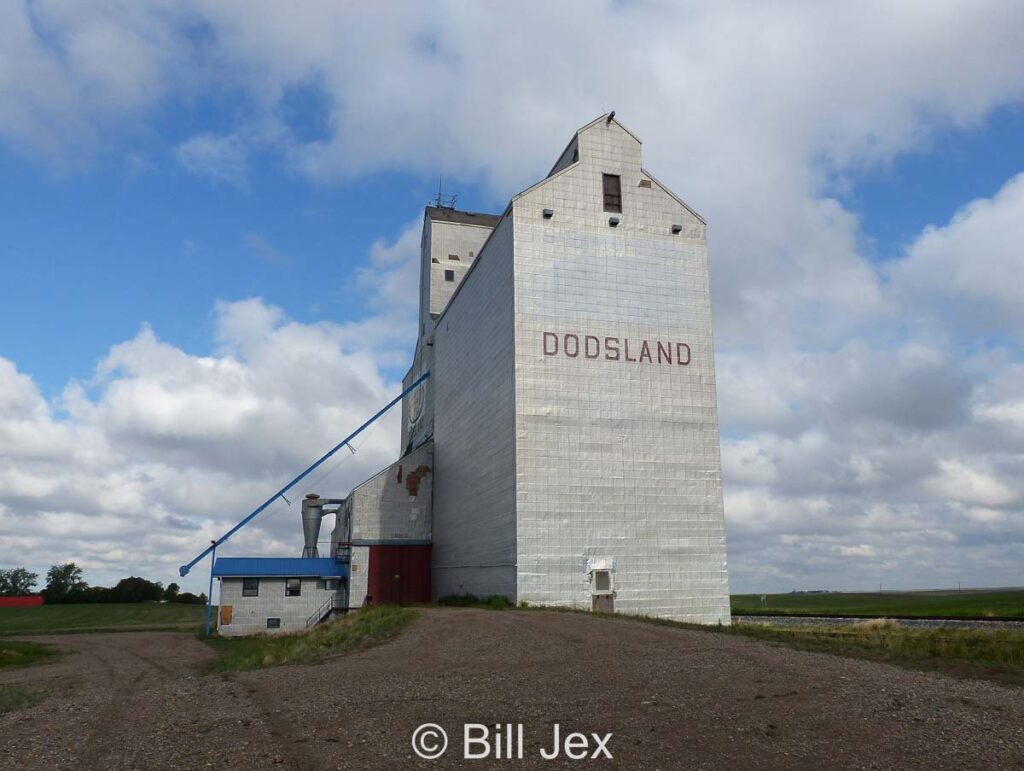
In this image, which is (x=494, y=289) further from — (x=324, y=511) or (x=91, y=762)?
(x=91, y=762)

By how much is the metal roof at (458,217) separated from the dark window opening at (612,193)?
22573 mm

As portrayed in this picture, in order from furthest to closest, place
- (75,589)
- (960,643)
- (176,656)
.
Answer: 1. (75,589)
2. (176,656)
3. (960,643)

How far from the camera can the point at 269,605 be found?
46531 mm

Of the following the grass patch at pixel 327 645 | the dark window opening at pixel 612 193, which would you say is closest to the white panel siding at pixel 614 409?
the dark window opening at pixel 612 193

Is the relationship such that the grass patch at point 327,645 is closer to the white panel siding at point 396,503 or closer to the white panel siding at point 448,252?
the white panel siding at point 396,503

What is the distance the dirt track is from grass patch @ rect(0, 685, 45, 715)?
426 millimetres

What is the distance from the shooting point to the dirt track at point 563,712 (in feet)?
31.9

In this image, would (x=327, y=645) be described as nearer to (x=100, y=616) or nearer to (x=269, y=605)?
(x=269, y=605)

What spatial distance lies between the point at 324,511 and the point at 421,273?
2084cm

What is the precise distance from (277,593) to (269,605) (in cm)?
76

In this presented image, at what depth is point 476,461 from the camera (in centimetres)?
4181

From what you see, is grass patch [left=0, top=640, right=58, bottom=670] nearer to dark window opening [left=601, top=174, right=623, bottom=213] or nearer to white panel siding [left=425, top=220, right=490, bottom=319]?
dark window opening [left=601, top=174, right=623, bottom=213]

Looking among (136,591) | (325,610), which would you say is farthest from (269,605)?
(136,591)

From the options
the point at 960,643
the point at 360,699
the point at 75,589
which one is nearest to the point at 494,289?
the point at 960,643
